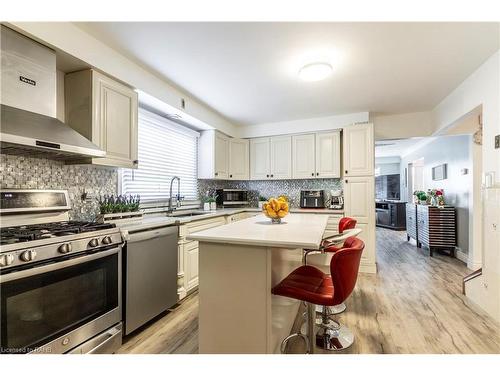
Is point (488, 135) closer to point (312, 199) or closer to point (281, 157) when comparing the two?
point (312, 199)

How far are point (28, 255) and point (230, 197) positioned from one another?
3.35 meters

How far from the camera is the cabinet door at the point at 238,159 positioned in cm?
461

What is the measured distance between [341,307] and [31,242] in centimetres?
259

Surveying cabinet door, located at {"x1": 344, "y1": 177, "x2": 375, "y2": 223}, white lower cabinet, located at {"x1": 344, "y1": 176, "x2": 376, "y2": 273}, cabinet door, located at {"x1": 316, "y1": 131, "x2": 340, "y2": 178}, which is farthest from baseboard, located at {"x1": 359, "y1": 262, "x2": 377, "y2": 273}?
cabinet door, located at {"x1": 316, "y1": 131, "x2": 340, "y2": 178}

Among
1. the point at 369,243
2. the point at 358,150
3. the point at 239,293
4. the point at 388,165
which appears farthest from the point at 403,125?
the point at 388,165

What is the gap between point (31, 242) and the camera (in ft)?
4.38

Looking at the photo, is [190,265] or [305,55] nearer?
[305,55]

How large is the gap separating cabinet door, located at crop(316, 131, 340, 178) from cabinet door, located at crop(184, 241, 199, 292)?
2489mm

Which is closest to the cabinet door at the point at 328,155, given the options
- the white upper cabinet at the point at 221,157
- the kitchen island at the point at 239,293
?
the white upper cabinet at the point at 221,157

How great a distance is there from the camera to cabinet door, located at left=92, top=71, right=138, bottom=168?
7.03ft

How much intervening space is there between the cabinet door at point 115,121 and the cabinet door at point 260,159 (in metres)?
2.54

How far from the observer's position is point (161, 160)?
132 inches

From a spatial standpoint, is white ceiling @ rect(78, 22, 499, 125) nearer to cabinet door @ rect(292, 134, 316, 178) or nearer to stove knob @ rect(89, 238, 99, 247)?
cabinet door @ rect(292, 134, 316, 178)
